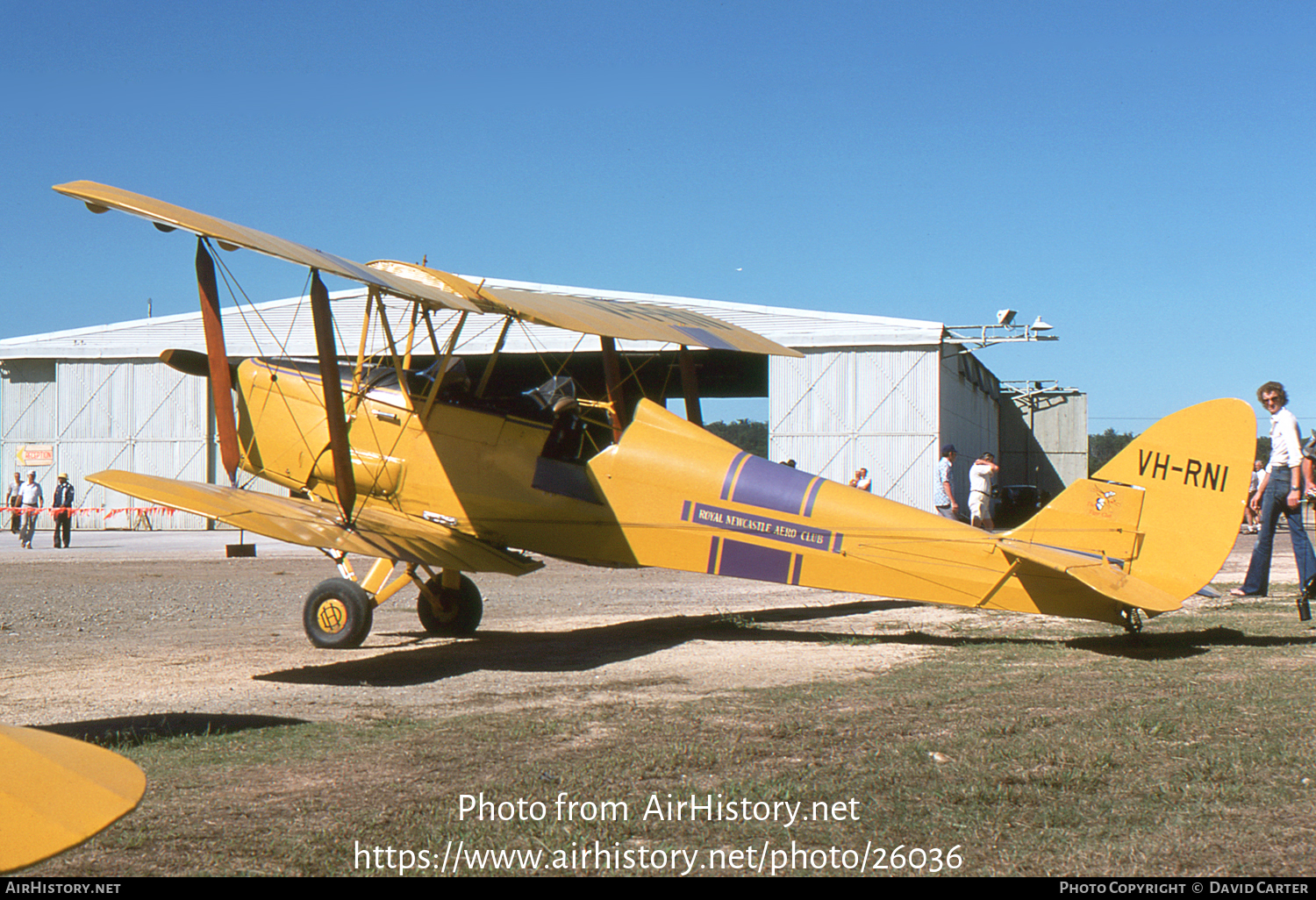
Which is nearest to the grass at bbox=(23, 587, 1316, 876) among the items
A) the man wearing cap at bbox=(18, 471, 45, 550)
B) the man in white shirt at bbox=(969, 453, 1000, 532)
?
the man in white shirt at bbox=(969, 453, 1000, 532)

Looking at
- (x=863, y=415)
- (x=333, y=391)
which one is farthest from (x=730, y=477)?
(x=863, y=415)

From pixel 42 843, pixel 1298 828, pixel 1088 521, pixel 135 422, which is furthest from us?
pixel 135 422

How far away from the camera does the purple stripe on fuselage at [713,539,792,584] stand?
7719 millimetres

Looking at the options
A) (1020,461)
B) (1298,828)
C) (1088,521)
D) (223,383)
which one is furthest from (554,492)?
(1020,461)

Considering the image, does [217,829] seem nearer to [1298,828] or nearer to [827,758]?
[827,758]

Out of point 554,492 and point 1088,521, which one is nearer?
point 1088,521

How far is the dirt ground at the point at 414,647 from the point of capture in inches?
232

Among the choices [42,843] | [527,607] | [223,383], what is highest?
[223,383]

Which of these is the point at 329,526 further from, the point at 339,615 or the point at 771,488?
the point at 771,488

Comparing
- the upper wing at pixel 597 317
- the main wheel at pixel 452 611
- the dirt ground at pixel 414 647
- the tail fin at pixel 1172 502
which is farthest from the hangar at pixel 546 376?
the tail fin at pixel 1172 502

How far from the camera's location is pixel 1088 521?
7.32m

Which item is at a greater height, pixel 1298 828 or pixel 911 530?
pixel 911 530

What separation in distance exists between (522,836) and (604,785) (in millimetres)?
631

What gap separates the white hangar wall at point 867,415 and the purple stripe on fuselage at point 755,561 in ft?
69.1
